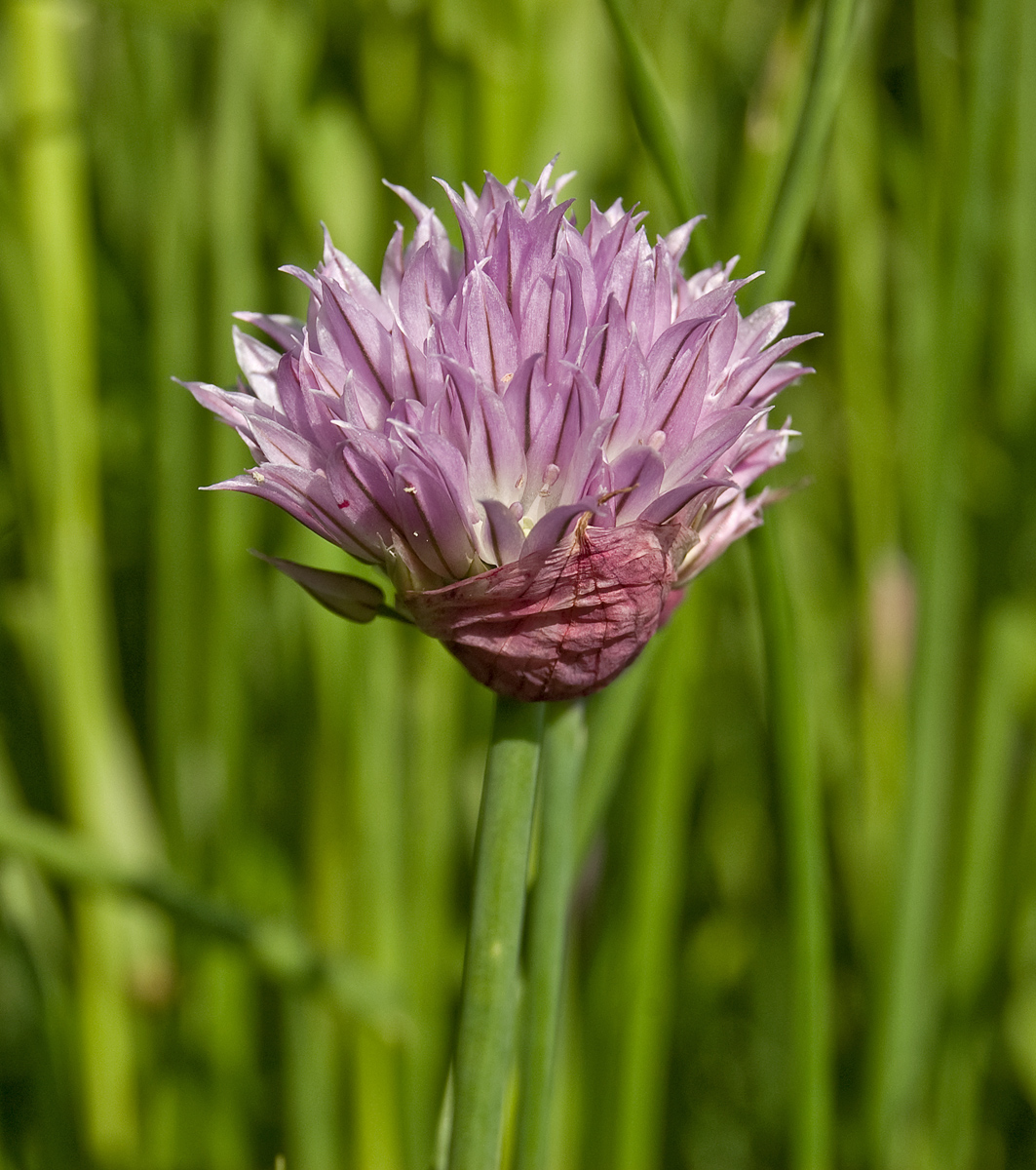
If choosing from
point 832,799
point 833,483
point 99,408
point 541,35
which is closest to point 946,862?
point 832,799

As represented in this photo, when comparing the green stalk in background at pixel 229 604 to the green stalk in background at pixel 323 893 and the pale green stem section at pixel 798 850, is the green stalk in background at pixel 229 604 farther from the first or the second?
the pale green stem section at pixel 798 850

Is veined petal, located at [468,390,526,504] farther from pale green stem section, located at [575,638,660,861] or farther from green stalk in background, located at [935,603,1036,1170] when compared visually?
green stalk in background, located at [935,603,1036,1170]

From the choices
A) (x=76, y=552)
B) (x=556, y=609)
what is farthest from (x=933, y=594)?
(x=76, y=552)

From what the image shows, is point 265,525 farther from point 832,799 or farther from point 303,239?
point 832,799

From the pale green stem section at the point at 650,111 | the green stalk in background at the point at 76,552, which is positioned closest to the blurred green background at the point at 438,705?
the green stalk in background at the point at 76,552

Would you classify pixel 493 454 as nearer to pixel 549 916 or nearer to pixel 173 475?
pixel 549 916
